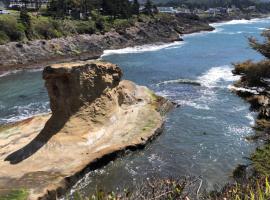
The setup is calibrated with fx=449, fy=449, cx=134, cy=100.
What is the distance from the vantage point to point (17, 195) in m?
23.2

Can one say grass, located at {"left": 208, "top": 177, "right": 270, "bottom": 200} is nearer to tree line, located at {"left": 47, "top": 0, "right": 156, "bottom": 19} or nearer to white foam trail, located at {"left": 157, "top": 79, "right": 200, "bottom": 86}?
white foam trail, located at {"left": 157, "top": 79, "right": 200, "bottom": 86}

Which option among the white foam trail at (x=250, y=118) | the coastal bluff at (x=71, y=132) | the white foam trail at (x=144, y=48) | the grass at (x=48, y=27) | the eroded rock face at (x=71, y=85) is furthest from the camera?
the white foam trail at (x=144, y=48)

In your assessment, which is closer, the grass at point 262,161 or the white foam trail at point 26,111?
the grass at point 262,161

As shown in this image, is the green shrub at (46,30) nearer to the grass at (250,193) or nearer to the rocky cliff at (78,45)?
the rocky cliff at (78,45)

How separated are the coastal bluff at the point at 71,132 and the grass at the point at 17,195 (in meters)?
0.15

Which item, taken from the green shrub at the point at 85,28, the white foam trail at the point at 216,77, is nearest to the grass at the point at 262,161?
the white foam trail at the point at 216,77

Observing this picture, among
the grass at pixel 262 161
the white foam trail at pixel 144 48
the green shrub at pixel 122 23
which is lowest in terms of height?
the white foam trail at pixel 144 48

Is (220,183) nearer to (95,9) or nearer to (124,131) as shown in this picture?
(124,131)

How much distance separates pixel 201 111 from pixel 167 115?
329 cm

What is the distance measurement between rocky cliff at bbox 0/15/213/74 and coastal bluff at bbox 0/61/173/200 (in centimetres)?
3674

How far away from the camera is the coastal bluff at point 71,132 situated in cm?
2572

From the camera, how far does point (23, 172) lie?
1027 inches

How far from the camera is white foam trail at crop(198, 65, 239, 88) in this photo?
54713 millimetres

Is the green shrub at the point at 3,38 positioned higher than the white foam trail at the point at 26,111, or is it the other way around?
the green shrub at the point at 3,38
